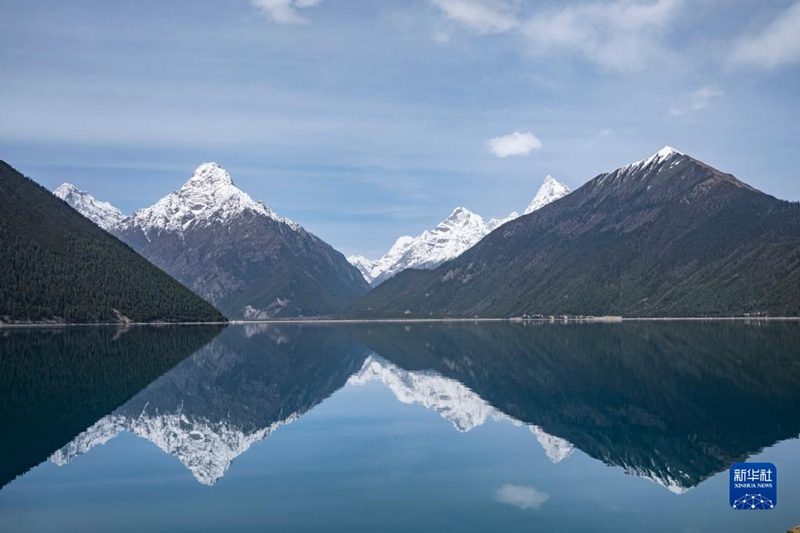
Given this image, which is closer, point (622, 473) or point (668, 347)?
point (622, 473)

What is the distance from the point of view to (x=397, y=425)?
61.0 meters

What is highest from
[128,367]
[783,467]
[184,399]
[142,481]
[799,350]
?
[799,350]

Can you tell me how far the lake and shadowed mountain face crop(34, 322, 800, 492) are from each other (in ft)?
0.85

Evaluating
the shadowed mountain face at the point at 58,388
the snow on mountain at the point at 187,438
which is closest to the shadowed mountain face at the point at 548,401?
the snow on mountain at the point at 187,438

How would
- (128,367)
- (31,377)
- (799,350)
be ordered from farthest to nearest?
(799,350)
(128,367)
(31,377)

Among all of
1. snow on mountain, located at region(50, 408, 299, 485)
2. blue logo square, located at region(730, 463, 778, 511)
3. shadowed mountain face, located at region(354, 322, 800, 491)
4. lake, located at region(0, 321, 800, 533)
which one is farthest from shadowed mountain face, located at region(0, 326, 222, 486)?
blue logo square, located at region(730, 463, 778, 511)

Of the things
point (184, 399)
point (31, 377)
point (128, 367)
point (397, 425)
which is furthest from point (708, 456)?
point (128, 367)

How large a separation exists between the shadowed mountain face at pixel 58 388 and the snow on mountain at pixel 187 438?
4.17 ft

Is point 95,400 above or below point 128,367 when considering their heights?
below

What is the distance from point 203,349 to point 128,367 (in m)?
48.8

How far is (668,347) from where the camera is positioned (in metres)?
142

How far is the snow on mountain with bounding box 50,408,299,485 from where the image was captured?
153 feet

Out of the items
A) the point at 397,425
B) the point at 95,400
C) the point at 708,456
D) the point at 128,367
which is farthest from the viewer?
the point at 128,367

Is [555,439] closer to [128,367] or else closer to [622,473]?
[622,473]
